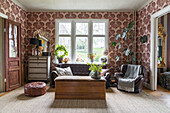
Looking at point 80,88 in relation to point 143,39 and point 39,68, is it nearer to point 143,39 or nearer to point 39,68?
point 39,68

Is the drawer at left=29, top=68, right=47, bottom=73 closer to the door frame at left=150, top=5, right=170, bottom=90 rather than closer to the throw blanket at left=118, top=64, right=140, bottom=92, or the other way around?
the throw blanket at left=118, top=64, right=140, bottom=92

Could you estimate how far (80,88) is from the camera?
139 inches

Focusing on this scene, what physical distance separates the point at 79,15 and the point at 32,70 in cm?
316

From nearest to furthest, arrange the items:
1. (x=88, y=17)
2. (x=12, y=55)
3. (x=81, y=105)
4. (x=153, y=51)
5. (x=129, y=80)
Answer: (x=81, y=105) < (x=129, y=80) < (x=153, y=51) < (x=12, y=55) < (x=88, y=17)

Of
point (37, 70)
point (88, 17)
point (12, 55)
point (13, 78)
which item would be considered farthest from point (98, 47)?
point (13, 78)

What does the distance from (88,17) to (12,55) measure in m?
3.50

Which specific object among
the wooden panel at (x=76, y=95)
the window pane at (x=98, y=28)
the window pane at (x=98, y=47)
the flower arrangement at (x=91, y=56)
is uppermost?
the window pane at (x=98, y=28)

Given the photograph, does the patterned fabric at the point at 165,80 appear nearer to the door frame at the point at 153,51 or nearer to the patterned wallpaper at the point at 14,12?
the door frame at the point at 153,51

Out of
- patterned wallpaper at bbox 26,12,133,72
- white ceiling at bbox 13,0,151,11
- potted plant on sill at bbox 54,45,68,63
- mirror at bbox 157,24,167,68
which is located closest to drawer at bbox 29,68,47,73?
potted plant on sill at bbox 54,45,68,63

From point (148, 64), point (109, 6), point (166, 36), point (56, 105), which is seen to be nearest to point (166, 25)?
point (166, 36)

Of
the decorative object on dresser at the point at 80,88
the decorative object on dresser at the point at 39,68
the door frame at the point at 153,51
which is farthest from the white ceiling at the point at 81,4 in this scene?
the decorative object on dresser at the point at 80,88

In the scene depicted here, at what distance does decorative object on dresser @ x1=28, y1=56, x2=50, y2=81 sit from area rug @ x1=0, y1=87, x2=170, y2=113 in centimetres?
152

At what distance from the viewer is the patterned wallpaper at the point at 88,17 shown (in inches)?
228

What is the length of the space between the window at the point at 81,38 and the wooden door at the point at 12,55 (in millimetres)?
1733
